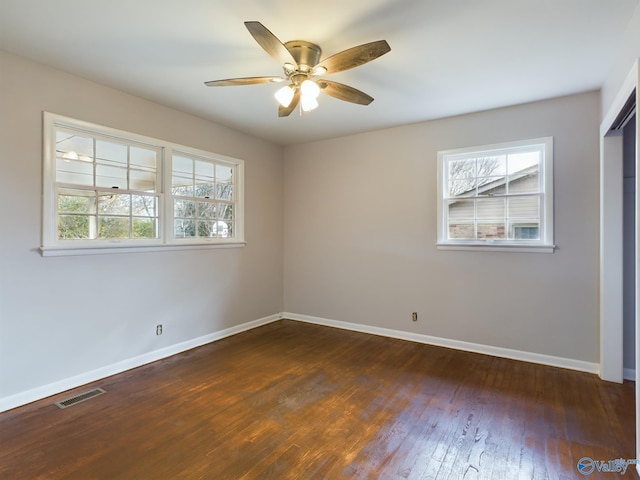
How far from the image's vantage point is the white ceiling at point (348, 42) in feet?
6.73

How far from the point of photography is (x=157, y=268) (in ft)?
11.8

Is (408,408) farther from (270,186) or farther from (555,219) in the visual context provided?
(270,186)

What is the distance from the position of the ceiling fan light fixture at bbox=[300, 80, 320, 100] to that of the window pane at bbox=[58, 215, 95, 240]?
2308 millimetres

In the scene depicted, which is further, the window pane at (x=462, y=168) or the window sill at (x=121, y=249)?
the window pane at (x=462, y=168)

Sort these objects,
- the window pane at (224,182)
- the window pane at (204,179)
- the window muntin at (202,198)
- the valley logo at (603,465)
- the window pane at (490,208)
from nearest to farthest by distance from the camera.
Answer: the valley logo at (603,465) < the window pane at (490,208) < the window muntin at (202,198) < the window pane at (204,179) < the window pane at (224,182)

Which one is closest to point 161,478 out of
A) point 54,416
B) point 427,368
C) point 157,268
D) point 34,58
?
point 54,416

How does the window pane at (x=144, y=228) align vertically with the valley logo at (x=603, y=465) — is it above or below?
above

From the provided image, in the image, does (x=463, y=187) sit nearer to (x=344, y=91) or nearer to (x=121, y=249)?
(x=344, y=91)

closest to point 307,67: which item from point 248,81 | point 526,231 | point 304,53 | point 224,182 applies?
point 304,53

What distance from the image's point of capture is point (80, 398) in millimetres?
2713

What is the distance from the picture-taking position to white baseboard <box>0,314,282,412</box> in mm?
2596

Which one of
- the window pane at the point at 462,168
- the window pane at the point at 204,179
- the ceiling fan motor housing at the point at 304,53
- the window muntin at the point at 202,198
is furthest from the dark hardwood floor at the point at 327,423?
the ceiling fan motor housing at the point at 304,53

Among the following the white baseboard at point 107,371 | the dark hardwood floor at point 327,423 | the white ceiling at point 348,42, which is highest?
the white ceiling at point 348,42

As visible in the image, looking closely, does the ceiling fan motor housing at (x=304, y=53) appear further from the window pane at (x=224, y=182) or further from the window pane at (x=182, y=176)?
the window pane at (x=224, y=182)
